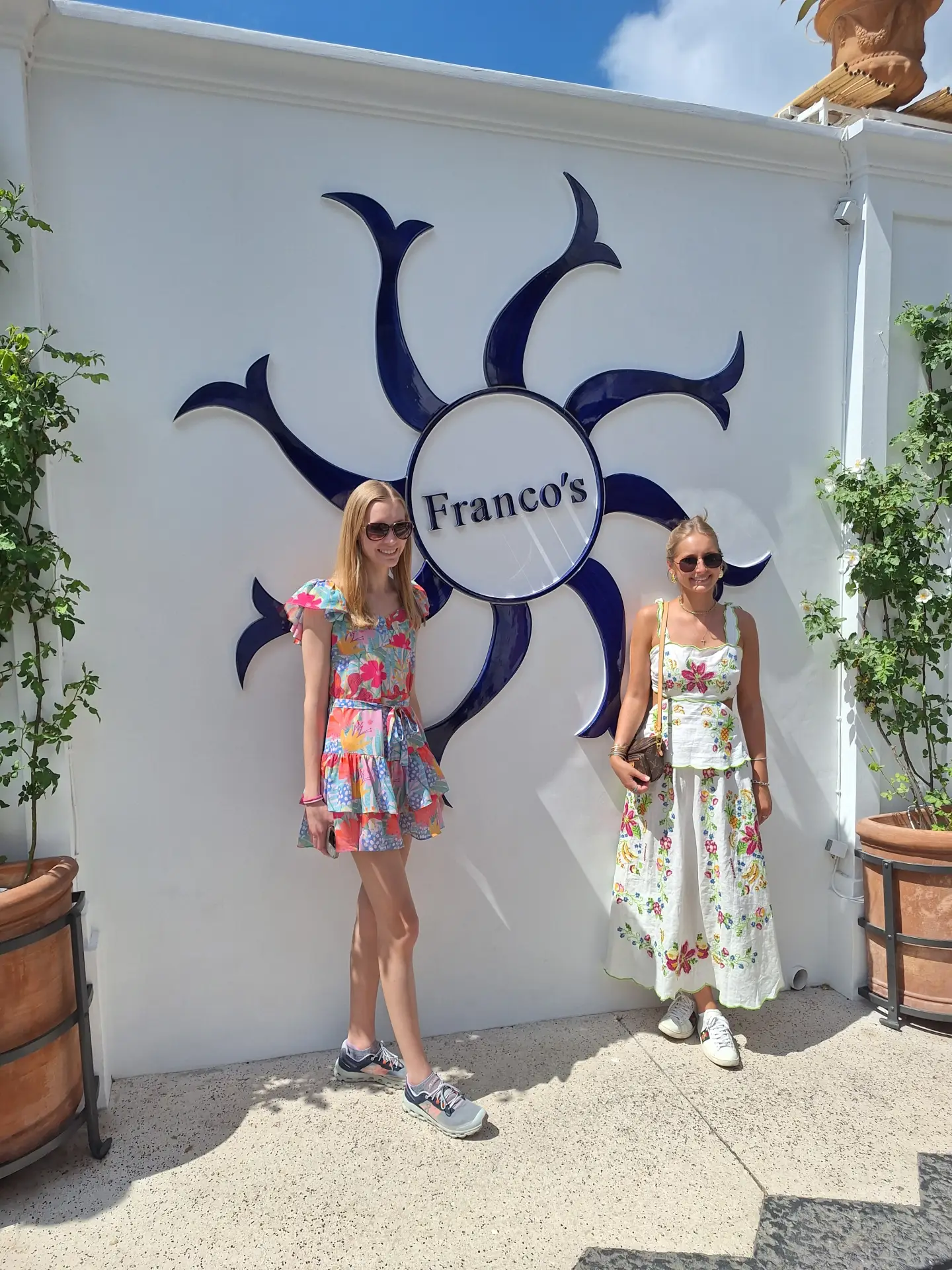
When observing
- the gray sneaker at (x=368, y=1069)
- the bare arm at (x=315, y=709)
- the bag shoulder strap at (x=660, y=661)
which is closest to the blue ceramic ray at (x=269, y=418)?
the bare arm at (x=315, y=709)

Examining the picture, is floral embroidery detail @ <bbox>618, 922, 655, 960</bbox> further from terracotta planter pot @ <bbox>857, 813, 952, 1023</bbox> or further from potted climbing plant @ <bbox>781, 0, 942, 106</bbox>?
potted climbing plant @ <bbox>781, 0, 942, 106</bbox>

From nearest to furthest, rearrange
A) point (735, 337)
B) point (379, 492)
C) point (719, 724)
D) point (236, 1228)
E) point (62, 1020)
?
point (236, 1228) → point (62, 1020) → point (379, 492) → point (719, 724) → point (735, 337)

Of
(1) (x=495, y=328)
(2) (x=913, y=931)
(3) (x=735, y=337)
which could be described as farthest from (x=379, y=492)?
(2) (x=913, y=931)

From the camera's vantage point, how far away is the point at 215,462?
108 inches

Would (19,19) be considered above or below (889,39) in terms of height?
below

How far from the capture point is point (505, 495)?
3.00m

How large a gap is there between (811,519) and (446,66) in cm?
199

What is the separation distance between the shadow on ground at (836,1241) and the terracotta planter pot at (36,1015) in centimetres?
135

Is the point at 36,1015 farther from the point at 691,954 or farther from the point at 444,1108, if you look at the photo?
the point at 691,954

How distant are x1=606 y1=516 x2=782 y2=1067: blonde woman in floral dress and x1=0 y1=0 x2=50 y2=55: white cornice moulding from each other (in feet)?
7.70

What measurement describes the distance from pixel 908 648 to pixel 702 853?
1107 millimetres

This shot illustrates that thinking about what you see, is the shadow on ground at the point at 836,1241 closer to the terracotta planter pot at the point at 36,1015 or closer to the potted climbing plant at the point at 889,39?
the terracotta planter pot at the point at 36,1015

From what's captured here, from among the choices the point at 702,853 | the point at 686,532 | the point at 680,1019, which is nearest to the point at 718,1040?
the point at 680,1019

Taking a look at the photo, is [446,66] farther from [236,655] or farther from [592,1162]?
[592,1162]
